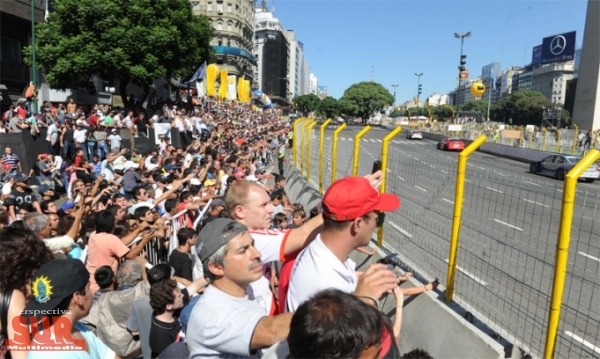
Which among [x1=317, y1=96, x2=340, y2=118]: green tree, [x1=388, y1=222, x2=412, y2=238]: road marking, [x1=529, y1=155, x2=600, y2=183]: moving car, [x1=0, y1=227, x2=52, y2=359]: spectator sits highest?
[x1=317, y1=96, x2=340, y2=118]: green tree

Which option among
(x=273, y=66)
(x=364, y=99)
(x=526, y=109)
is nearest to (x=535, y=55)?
(x=526, y=109)

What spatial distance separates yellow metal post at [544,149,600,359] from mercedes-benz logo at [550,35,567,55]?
311 ft

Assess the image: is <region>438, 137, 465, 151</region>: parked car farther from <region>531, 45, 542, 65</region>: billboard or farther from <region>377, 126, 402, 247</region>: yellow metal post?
<region>531, 45, 542, 65</region>: billboard

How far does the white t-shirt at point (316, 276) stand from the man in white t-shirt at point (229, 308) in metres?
0.19

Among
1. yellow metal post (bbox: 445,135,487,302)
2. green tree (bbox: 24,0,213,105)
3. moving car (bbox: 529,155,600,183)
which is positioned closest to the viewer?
yellow metal post (bbox: 445,135,487,302)

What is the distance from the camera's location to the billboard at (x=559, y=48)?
7962cm

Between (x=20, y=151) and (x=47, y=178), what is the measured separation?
2.36 metres

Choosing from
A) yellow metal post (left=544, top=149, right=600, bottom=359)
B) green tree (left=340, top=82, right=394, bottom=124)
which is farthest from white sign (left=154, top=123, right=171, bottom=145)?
green tree (left=340, top=82, right=394, bottom=124)

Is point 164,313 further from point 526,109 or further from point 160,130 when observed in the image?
point 526,109

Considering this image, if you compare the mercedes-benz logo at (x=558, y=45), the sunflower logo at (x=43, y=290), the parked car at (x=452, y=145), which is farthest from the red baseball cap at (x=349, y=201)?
the mercedes-benz logo at (x=558, y=45)

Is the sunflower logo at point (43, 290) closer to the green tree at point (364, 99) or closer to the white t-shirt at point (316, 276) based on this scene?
the white t-shirt at point (316, 276)

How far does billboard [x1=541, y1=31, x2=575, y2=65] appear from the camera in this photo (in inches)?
3135

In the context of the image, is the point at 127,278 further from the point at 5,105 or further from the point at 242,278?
the point at 5,105

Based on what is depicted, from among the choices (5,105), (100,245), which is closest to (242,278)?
(100,245)
